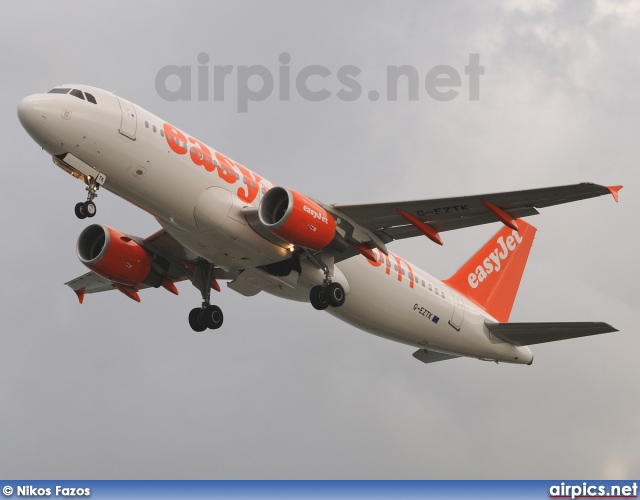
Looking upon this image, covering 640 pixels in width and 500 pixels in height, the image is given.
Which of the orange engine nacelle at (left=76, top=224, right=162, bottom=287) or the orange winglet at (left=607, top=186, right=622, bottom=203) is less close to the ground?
the orange engine nacelle at (left=76, top=224, right=162, bottom=287)

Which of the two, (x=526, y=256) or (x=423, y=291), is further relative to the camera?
(x=526, y=256)

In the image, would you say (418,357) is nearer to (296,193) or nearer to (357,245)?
(357,245)

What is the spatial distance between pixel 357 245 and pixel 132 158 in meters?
8.69

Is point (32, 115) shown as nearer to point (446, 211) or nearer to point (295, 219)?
point (295, 219)

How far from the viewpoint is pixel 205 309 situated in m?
41.2

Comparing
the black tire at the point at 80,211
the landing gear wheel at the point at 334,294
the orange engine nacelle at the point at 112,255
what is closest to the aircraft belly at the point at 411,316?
the landing gear wheel at the point at 334,294

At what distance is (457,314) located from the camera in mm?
43500

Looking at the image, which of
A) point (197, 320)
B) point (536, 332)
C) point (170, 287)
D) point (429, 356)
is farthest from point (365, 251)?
point (429, 356)

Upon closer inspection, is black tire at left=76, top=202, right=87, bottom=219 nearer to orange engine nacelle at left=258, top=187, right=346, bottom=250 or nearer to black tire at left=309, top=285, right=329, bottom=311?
orange engine nacelle at left=258, top=187, right=346, bottom=250

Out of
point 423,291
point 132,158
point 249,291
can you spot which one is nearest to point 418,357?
point 423,291

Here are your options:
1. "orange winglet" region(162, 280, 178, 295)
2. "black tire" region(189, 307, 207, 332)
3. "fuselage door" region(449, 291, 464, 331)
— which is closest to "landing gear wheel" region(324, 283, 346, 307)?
"black tire" region(189, 307, 207, 332)

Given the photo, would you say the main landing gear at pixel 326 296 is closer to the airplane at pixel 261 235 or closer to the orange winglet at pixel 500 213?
the airplane at pixel 261 235

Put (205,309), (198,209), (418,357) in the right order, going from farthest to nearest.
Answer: (418,357)
(205,309)
(198,209)

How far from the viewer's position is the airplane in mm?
33688
